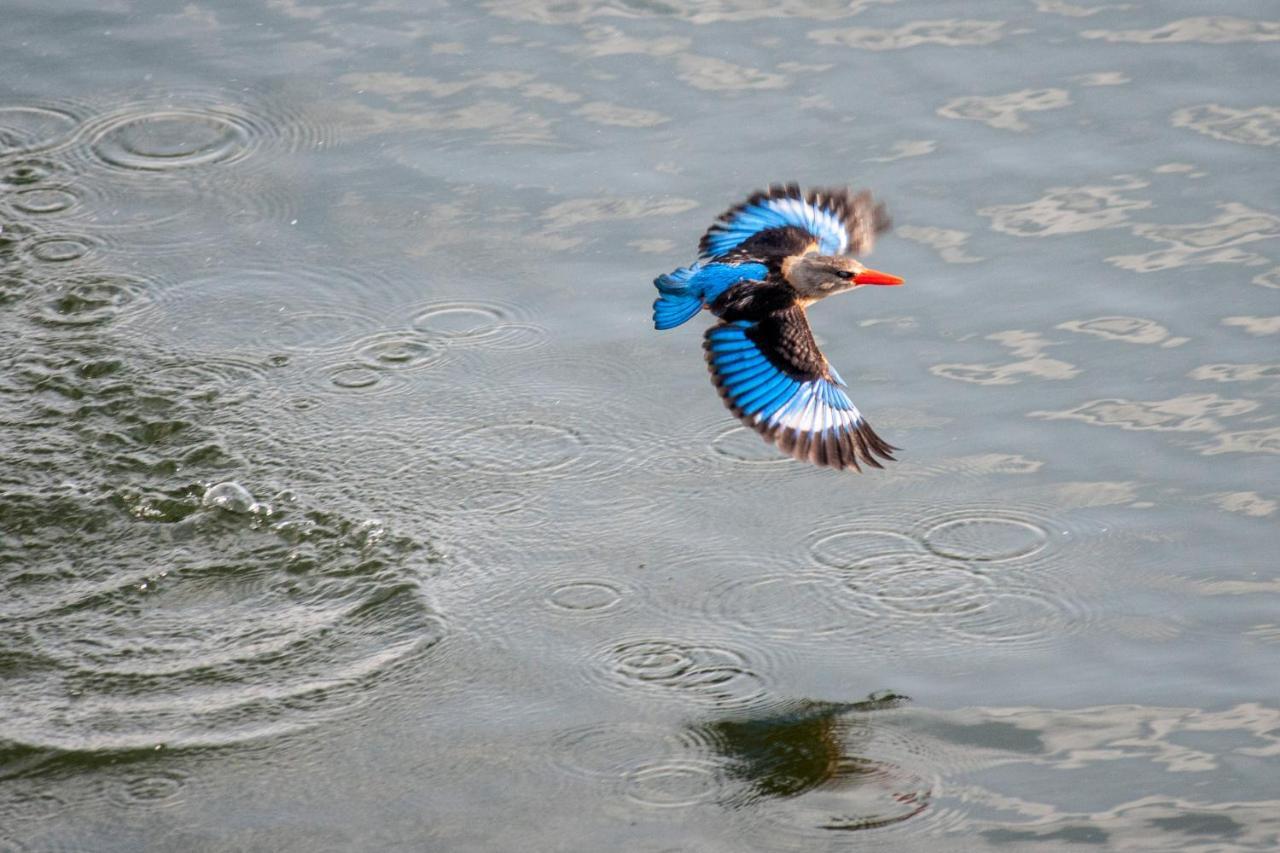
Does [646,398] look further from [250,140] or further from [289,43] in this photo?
[289,43]

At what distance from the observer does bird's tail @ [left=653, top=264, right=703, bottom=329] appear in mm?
5934

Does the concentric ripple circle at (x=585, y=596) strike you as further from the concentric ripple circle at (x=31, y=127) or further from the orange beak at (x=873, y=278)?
the concentric ripple circle at (x=31, y=127)

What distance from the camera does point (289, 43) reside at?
879 cm

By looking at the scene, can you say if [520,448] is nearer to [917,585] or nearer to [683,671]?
[683,671]

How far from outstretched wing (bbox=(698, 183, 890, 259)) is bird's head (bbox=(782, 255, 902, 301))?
358 millimetres

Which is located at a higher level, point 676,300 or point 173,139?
point 173,139

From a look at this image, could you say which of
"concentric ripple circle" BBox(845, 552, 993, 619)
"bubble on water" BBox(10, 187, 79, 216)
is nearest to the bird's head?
"concentric ripple circle" BBox(845, 552, 993, 619)

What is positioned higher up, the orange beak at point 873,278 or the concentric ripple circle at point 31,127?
the concentric ripple circle at point 31,127

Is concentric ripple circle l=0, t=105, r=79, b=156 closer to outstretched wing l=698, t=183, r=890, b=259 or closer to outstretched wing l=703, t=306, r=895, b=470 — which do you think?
outstretched wing l=698, t=183, r=890, b=259

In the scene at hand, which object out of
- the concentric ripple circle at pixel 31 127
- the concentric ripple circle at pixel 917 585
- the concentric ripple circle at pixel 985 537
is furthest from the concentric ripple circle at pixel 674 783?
the concentric ripple circle at pixel 31 127

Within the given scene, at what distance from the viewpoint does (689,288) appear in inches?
238

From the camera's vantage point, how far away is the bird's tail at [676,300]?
5.93m

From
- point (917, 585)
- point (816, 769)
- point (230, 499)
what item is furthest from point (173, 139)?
point (816, 769)

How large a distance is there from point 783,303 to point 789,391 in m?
0.49
